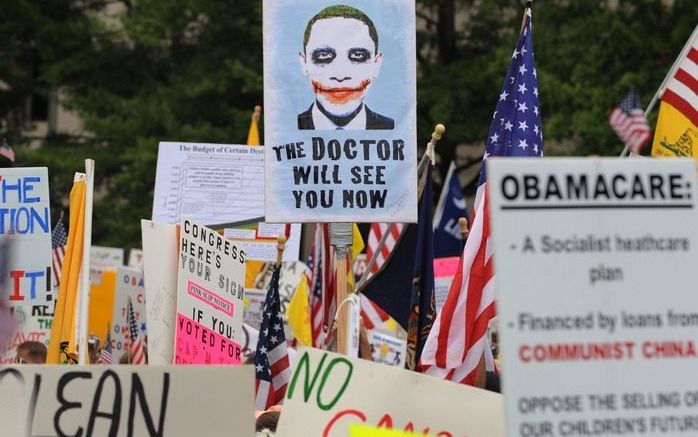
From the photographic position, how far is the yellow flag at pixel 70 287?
7104 mm

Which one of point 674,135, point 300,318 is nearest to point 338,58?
point 674,135

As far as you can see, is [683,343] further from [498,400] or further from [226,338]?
[226,338]

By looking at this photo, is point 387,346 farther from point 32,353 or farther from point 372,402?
point 372,402

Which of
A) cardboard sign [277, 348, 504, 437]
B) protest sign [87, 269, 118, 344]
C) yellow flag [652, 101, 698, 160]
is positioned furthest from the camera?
protest sign [87, 269, 118, 344]

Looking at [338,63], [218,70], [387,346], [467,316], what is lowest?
[387,346]

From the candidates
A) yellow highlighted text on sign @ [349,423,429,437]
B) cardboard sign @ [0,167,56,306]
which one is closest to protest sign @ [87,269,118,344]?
cardboard sign @ [0,167,56,306]

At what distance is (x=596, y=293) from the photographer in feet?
12.4

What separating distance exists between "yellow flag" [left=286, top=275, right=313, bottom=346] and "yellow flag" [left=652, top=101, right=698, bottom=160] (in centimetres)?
348

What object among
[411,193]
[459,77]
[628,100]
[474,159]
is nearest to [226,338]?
[411,193]

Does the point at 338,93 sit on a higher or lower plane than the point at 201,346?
higher

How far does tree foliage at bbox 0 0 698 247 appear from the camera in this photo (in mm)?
21547

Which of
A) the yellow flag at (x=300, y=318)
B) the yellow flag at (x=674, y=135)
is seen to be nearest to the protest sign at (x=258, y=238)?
the yellow flag at (x=300, y=318)

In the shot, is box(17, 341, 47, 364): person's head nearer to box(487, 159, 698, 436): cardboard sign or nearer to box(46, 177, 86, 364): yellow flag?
box(46, 177, 86, 364): yellow flag

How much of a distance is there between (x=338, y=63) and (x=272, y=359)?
167 cm
